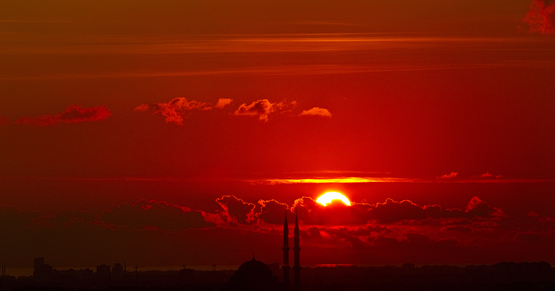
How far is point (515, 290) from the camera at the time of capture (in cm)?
19825

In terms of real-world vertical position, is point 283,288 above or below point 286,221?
below

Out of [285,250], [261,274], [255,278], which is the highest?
[285,250]

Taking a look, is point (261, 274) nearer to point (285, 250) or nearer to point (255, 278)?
point (255, 278)

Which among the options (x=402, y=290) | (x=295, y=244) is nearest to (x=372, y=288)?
(x=402, y=290)

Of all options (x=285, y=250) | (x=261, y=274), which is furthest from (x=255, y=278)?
(x=285, y=250)

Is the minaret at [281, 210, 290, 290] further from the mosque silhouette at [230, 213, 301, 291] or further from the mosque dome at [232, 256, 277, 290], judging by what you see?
the mosque dome at [232, 256, 277, 290]

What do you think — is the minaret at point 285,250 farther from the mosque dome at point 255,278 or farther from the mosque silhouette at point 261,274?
the mosque dome at point 255,278

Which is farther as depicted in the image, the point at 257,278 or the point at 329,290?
the point at 329,290

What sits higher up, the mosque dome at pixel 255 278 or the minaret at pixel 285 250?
the minaret at pixel 285 250

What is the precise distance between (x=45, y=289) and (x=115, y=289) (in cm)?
1702

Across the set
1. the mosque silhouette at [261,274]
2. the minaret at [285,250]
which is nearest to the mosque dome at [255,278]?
the mosque silhouette at [261,274]

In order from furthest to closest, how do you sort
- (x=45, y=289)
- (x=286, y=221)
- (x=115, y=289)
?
(x=115, y=289), (x=45, y=289), (x=286, y=221)

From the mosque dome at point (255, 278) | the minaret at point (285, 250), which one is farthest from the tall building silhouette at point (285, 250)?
the mosque dome at point (255, 278)

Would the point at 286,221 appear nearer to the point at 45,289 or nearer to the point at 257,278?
the point at 257,278
